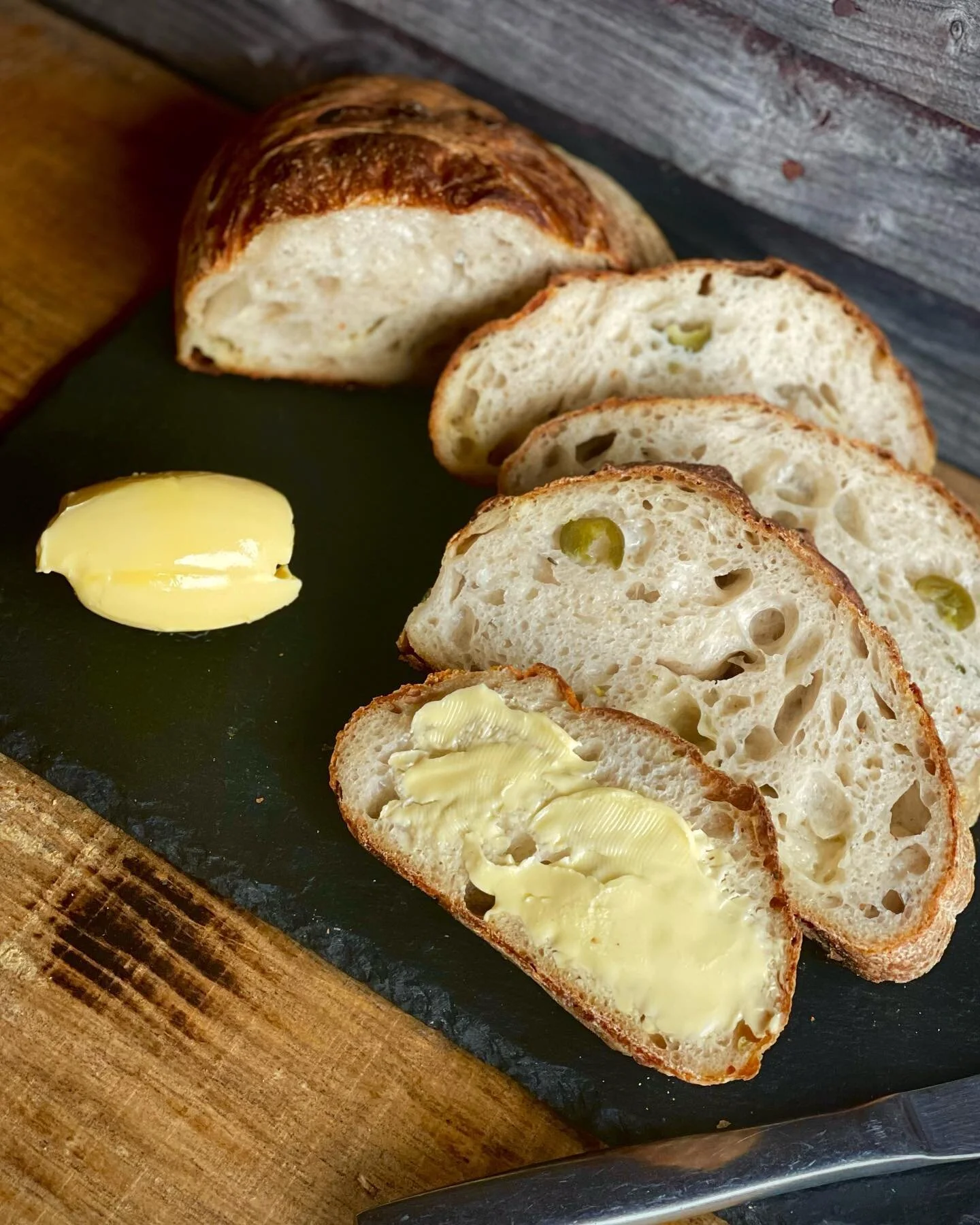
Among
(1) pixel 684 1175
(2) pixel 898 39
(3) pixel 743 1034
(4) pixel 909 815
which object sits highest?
(2) pixel 898 39

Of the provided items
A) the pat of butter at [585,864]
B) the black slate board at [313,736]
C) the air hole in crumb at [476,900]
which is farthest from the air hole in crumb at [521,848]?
the black slate board at [313,736]

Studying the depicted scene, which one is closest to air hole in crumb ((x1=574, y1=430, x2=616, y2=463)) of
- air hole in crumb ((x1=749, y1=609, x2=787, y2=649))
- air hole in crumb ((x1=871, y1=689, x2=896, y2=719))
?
air hole in crumb ((x1=749, y1=609, x2=787, y2=649))

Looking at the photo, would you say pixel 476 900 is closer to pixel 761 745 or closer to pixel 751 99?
pixel 761 745

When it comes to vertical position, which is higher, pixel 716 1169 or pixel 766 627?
pixel 766 627

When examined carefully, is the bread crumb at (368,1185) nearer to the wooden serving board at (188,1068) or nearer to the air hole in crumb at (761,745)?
the wooden serving board at (188,1068)

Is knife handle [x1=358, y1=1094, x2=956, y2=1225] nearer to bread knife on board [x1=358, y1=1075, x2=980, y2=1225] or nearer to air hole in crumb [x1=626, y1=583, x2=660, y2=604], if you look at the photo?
bread knife on board [x1=358, y1=1075, x2=980, y2=1225]

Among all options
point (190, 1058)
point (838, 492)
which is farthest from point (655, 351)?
point (190, 1058)

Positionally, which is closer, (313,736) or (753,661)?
(753,661)
